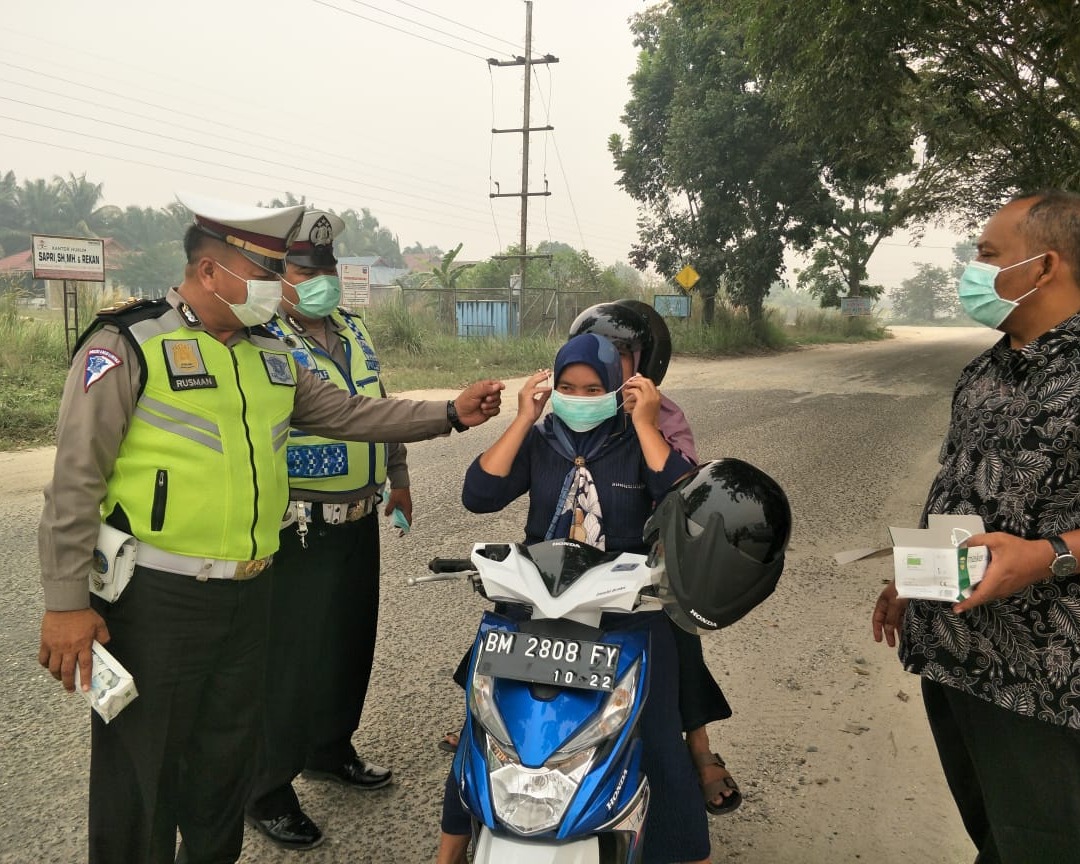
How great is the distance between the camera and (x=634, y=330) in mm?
3076

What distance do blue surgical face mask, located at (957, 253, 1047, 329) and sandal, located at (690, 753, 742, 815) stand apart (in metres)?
1.64

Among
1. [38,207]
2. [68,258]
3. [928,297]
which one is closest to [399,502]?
[68,258]

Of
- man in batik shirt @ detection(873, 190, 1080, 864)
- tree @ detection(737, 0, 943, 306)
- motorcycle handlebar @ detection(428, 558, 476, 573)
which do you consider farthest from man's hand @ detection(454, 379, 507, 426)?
tree @ detection(737, 0, 943, 306)

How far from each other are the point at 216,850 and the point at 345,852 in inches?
18.3

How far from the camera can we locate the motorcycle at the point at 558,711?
5.50ft

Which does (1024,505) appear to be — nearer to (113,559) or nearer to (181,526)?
(181,526)

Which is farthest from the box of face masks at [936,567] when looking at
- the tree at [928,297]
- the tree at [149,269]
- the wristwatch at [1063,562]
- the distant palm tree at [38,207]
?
the tree at [928,297]

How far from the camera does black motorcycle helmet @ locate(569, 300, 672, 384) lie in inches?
120

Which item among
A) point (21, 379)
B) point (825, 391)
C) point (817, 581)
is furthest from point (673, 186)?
point (817, 581)

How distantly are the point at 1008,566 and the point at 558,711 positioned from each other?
37.4 inches

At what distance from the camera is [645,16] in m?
26.8

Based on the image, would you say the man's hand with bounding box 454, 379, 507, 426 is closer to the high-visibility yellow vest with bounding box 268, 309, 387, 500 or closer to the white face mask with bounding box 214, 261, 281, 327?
the high-visibility yellow vest with bounding box 268, 309, 387, 500

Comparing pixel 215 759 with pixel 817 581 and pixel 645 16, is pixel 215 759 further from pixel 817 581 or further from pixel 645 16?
pixel 645 16

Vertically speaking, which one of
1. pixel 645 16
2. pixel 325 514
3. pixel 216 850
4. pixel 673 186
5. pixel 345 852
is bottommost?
pixel 345 852
